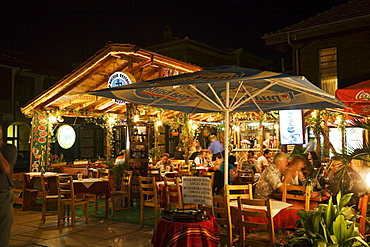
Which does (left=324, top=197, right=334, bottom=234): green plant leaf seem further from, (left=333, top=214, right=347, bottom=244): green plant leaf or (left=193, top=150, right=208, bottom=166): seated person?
(left=193, top=150, right=208, bottom=166): seated person

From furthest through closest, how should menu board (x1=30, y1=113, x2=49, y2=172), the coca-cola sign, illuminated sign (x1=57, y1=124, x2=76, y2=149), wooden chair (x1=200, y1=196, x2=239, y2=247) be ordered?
illuminated sign (x1=57, y1=124, x2=76, y2=149) → menu board (x1=30, y1=113, x2=49, y2=172) → the coca-cola sign → wooden chair (x1=200, y1=196, x2=239, y2=247)

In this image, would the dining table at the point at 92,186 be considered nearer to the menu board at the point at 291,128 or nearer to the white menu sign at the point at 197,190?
the menu board at the point at 291,128

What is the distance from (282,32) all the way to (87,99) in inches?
368

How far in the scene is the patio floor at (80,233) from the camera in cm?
673

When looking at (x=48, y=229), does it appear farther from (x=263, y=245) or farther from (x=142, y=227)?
(x=263, y=245)

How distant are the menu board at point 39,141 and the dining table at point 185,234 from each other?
986cm

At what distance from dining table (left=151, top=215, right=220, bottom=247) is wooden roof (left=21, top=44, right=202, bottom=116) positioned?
7371 mm

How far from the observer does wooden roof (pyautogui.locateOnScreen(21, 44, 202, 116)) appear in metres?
11.3

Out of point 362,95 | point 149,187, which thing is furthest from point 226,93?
point 362,95

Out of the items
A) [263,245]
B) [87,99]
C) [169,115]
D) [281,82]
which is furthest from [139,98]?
[169,115]

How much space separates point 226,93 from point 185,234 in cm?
245

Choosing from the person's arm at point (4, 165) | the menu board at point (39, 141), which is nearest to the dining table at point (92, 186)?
the person's arm at point (4, 165)

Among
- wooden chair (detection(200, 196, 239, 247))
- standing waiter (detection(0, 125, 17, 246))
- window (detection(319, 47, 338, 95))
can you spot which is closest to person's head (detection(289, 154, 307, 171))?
wooden chair (detection(200, 196, 239, 247))

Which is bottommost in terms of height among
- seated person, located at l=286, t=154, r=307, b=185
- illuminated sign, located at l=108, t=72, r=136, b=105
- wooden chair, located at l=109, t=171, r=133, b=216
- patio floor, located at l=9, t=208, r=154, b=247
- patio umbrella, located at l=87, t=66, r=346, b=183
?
patio floor, located at l=9, t=208, r=154, b=247
